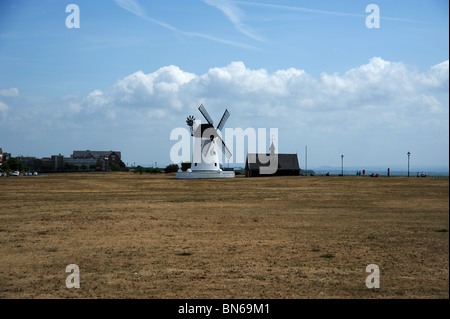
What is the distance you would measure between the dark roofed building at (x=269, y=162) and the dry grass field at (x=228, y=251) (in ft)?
153

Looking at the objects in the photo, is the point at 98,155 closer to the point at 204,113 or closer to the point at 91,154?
the point at 91,154

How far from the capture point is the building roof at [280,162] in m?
70.9

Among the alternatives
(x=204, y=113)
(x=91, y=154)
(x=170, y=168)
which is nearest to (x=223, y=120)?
(x=204, y=113)

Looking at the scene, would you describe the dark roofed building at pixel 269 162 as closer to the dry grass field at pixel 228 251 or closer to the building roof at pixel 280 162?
the building roof at pixel 280 162

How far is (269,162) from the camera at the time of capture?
7212cm

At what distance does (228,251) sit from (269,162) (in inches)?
2345

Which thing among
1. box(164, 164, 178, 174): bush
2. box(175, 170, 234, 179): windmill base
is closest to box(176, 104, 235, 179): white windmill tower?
box(175, 170, 234, 179): windmill base

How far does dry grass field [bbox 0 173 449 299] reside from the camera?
9414mm

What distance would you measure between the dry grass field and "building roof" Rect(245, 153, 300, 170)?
154 ft
